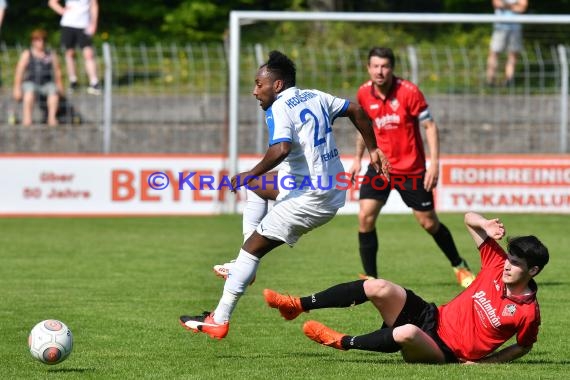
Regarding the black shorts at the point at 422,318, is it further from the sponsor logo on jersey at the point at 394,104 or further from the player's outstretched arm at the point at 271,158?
the sponsor logo on jersey at the point at 394,104

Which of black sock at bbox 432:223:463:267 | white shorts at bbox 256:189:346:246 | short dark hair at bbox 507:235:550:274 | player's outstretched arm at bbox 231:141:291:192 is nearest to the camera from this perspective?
short dark hair at bbox 507:235:550:274

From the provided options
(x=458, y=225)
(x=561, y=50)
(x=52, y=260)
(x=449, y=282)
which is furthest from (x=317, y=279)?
(x=561, y=50)

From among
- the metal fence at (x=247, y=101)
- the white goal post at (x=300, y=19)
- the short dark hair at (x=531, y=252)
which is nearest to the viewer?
the short dark hair at (x=531, y=252)

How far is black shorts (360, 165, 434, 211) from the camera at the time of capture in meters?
11.6

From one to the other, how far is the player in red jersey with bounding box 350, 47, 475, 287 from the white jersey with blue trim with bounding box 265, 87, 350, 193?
10.8 ft

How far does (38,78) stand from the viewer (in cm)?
2097

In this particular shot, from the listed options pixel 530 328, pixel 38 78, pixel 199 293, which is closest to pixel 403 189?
pixel 199 293

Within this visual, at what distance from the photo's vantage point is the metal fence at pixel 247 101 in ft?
69.3

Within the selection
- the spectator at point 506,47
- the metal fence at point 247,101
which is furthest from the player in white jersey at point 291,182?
the spectator at point 506,47

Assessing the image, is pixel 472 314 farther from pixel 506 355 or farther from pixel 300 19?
pixel 300 19

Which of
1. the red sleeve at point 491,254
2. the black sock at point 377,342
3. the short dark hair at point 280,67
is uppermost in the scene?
the short dark hair at point 280,67

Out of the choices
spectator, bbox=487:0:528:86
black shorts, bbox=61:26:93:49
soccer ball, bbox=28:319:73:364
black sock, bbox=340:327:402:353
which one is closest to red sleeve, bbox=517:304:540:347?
black sock, bbox=340:327:402:353

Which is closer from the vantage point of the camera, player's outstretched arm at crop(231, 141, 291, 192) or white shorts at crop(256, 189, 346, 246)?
player's outstretched arm at crop(231, 141, 291, 192)

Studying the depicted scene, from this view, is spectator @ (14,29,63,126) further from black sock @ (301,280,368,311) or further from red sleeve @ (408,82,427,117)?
black sock @ (301,280,368,311)
